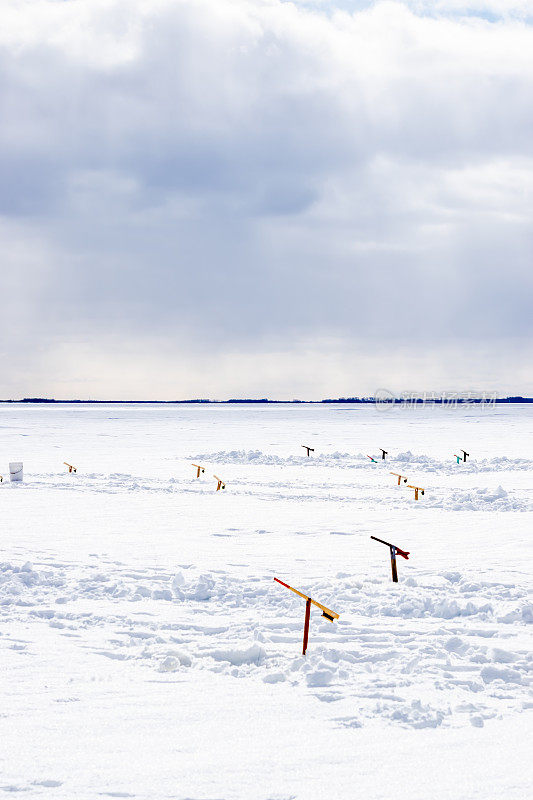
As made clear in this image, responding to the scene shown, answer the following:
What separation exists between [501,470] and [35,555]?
19600 millimetres

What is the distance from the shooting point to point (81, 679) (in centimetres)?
652

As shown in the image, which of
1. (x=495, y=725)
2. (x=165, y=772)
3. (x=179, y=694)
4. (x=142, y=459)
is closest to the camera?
(x=165, y=772)

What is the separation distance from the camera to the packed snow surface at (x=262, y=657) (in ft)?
16.3

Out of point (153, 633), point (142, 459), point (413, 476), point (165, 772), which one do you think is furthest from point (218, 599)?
point (142, 459)

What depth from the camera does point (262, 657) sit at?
7086mm

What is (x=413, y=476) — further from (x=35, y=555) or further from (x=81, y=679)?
(x=81, y=679)

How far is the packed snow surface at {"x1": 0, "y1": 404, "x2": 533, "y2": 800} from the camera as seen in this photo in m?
4.96

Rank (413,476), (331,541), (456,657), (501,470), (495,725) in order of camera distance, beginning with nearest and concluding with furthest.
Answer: (495,725)
(456,657)
(331,541)
(413,476)
(501,470)

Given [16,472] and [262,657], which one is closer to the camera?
[262,657]

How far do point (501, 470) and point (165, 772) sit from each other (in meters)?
23.8

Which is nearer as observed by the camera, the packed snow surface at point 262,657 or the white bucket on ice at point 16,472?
the packed snow surface at point 262,657

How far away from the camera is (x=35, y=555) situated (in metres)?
11.7

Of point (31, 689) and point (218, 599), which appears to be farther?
point (218, 599)

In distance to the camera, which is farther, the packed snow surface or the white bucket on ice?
the white bucket on ice
